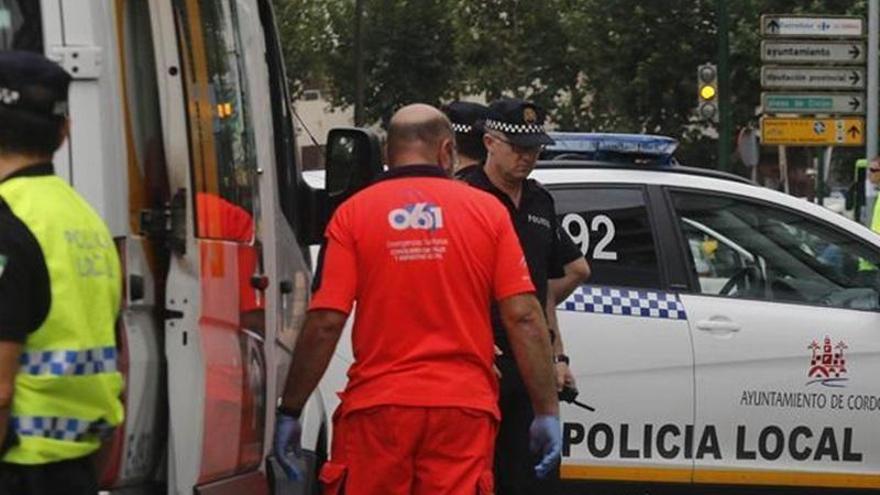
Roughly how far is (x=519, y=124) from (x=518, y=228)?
362 mm

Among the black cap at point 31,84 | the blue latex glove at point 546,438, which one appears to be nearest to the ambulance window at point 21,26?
A: the black cap at point 31,84

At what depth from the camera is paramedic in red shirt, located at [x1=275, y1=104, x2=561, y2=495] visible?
16.1ft

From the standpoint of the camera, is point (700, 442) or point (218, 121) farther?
point (700, 442)

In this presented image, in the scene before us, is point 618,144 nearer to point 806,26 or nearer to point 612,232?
point 612,232

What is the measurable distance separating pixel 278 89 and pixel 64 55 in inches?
92.7

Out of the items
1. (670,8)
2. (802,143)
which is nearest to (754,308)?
(802,143)

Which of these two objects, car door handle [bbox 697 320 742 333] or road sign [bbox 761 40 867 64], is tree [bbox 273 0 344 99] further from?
car door handle [bbox 697 320 742 333]

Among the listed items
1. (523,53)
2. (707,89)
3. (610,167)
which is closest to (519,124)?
(610,167)

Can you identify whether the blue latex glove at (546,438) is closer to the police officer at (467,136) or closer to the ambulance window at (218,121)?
the ambulance window at (218,121)

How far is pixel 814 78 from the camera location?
23.1 m

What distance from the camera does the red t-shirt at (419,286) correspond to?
490 centimetres

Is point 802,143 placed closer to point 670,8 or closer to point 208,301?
point 670,8

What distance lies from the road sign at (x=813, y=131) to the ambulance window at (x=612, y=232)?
16.1 metres

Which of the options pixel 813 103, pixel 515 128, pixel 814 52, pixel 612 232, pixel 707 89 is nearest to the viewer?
pixel 515 128
